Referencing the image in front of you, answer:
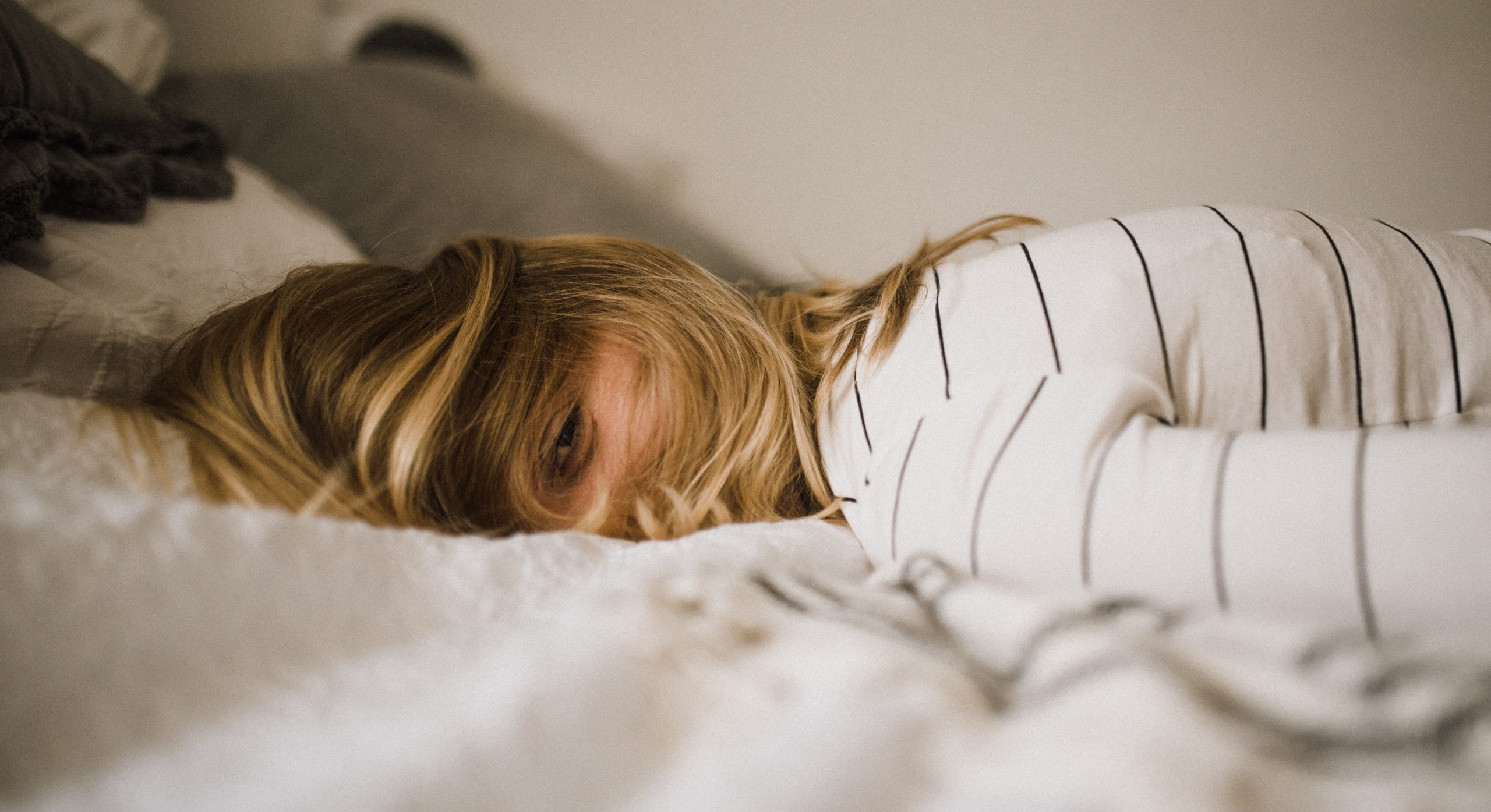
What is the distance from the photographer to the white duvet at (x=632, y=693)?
0.72 ft

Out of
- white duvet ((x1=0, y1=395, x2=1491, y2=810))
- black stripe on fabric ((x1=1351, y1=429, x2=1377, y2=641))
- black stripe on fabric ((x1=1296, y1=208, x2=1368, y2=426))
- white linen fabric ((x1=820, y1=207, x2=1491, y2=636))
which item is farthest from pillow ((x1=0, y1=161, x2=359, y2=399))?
black stripe on fabric ((x1=1296, y1=208, x2=1368, y2=426))

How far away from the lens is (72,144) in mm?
604

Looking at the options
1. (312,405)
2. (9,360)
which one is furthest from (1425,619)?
(9,360)

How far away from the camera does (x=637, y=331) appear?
0.60 m

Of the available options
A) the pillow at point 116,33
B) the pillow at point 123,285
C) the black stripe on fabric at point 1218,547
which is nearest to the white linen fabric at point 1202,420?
the black stripe on fabric at point 1218,547

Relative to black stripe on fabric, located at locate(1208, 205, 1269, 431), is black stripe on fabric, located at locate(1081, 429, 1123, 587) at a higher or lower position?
lower

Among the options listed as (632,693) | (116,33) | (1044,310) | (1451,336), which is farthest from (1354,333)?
(116,33)

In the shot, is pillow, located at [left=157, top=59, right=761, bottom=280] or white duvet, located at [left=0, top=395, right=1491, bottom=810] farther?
pillow, located at [left=157, top=59, right=761, bottom=280]

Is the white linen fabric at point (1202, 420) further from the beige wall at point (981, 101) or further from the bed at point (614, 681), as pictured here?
the beige wall at point (981, 101)

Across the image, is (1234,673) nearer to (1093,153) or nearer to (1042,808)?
(1042,808)

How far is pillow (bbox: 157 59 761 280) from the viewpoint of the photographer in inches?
38.7

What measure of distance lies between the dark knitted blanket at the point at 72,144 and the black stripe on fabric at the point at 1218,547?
75 centimetres

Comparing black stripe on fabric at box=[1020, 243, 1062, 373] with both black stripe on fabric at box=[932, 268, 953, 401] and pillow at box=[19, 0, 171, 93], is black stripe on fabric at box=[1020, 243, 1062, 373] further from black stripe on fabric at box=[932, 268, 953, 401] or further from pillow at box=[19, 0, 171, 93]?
pillow at box=[19, 0, 171, 93]

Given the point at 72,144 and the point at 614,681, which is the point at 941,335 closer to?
the point at 614,681
